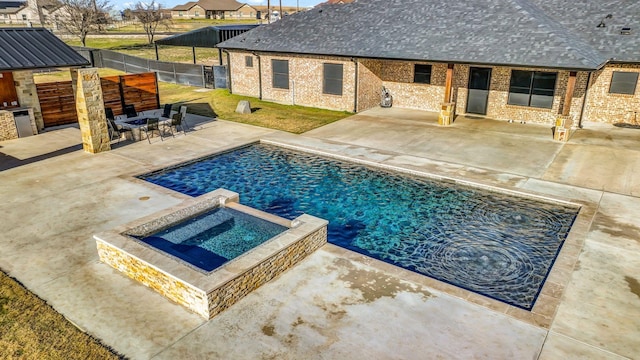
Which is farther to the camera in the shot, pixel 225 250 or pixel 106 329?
pixel 225 250

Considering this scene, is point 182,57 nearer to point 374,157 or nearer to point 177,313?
point 374,157

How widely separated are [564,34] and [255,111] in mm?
14738

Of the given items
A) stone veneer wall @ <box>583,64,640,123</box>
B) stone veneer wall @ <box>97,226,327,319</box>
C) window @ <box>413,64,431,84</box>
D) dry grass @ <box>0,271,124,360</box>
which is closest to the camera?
dry grass @ <box>0,271,124,360</box>

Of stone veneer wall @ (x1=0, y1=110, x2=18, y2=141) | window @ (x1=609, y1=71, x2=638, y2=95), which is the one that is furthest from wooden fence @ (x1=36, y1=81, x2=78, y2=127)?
window @ (x1=609, y1=71, x2=638, y2=95)

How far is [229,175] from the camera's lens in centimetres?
1424

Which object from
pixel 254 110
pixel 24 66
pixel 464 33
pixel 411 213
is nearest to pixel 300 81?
pixel 254 110

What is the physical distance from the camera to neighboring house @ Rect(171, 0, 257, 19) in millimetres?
128625

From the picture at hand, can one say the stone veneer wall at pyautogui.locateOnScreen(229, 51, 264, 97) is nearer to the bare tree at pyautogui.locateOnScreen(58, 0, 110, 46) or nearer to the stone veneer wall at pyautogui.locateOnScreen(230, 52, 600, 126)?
the stone veneer wall at pyautogui.locateOnScreen(230, 52, 600, 126)

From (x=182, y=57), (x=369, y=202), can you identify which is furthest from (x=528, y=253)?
(x=182, y=57)

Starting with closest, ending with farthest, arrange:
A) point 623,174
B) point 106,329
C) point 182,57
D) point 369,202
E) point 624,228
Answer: point 106,329 < point 624,228 < point 369,202 < point 623,174 < point 182,57

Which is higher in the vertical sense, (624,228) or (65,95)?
(65,95)

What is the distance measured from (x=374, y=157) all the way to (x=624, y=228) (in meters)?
7.68

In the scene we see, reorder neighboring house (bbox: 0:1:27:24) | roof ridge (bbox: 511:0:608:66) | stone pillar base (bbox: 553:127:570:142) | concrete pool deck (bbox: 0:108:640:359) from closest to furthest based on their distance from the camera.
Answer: concrete pool deck (bbox: 0:108:640:359) < roof ridge (bbox: 511:0:608:66) < stone pillar base (bbox: 553:127:570:142) < neighboring house (bbox: 0:1:27:24)

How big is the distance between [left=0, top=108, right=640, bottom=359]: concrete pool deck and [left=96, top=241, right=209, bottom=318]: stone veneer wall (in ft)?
0.58
